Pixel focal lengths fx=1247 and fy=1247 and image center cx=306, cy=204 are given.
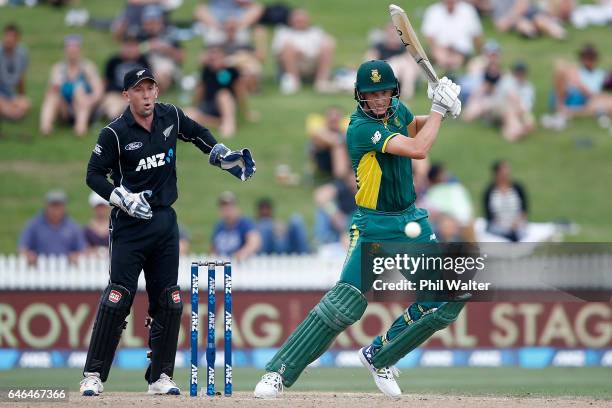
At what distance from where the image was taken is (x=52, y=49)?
19.4 metres

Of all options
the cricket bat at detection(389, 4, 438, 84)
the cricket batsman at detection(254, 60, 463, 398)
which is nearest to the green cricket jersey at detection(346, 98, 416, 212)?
the cricket batsman at detection(254, 60, 463, 398)

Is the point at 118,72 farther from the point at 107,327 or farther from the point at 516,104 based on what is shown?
the point at 107,327

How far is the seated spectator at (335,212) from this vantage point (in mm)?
15242

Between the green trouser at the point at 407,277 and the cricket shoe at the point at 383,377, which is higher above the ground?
the green trouser at the point at 407,277

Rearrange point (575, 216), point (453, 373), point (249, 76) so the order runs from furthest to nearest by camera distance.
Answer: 1. point (249, 76)
2. point (575, 216)
3. point (453, 373)

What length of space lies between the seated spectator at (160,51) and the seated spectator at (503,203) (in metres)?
5.27

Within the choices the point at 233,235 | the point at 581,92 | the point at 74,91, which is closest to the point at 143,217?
the point at 233,235

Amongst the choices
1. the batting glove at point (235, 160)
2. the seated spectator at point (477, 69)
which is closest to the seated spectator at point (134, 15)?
the seated spectator at point (477, 69)

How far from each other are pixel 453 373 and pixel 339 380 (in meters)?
1.52

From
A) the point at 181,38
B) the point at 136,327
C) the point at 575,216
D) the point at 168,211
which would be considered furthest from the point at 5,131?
the point at 168,211

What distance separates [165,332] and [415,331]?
1.69 m

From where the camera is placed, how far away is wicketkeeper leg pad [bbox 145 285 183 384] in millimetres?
8445

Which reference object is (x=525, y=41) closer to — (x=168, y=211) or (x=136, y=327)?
(x=136, y=327)

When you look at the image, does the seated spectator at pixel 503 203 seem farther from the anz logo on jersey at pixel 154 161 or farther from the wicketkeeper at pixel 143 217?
the anz logo on jersey at pixel 154 161
